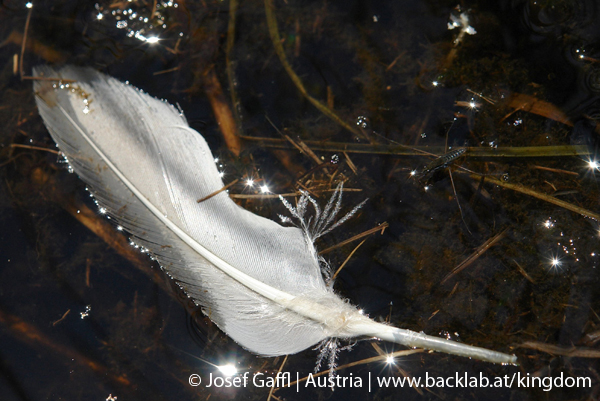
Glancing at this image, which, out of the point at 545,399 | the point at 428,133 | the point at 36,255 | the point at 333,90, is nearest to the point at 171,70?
the point at 333,90

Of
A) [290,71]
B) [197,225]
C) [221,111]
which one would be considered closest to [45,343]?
[197,225]

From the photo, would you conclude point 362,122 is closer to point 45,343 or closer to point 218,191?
point 218,191

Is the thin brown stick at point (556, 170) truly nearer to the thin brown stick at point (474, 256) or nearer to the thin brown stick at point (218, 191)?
the thin brown stick at point (474, 256)

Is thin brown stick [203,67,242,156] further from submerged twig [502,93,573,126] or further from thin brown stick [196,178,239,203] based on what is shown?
submerged twig [502,93,573,126]

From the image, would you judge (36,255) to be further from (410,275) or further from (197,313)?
(410,275)

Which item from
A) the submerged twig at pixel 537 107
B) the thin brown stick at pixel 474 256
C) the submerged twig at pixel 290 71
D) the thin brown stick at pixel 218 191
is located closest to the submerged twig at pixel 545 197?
the thin brown stick at pixel 474 256
